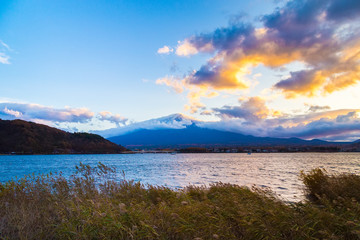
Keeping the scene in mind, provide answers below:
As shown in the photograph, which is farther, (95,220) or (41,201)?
(41,201)

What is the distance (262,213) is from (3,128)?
639 ft

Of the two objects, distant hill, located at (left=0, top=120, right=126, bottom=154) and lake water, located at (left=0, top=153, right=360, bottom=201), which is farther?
distant hill, located at (left=0, top=120, right=126, bottom=154)

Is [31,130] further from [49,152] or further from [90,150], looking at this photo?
[90,150]

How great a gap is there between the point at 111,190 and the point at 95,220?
7.72m

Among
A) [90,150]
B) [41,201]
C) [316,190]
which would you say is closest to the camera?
[41,201]

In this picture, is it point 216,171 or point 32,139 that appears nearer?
point 216,171

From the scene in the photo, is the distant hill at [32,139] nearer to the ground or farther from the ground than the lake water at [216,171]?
farther from the ground

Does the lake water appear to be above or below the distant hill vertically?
below

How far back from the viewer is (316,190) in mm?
16547

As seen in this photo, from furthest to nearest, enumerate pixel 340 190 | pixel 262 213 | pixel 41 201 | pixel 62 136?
pixel 62 136 < pixel 340 190 < pixel 41 201 < pixel 262 213

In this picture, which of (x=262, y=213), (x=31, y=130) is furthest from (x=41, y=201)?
(x=31, y=130)

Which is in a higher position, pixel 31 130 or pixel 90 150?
pixel 31 130

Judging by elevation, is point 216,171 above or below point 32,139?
below

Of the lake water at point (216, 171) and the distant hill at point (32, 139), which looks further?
the distant hill at point (32, 139)
